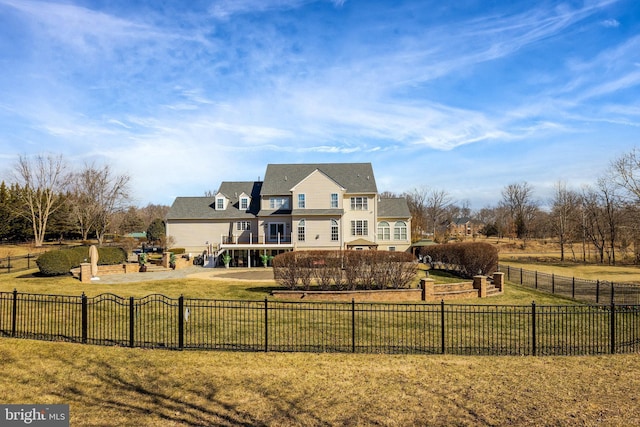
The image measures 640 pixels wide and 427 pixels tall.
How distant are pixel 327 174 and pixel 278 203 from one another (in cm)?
594

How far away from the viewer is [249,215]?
1665 inches

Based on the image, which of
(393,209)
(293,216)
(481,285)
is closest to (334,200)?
(293,216)

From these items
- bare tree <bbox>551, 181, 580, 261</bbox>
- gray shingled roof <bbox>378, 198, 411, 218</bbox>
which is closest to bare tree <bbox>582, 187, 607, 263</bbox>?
bare tree <bbox>551, 181, 580, 261</bbox>

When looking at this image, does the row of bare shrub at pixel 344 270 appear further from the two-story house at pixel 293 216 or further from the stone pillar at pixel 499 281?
the two-story house at pixel 293 216

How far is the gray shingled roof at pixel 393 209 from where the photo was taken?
43.6 metres

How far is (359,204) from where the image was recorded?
42.0 m

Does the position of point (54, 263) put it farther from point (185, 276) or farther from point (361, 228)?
point (361, 228)

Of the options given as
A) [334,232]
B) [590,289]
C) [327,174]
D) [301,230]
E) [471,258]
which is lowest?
[590,289]

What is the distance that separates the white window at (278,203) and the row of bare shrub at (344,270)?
68.2 ft

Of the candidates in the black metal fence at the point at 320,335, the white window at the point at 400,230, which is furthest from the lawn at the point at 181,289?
the white window at the point at 400,230

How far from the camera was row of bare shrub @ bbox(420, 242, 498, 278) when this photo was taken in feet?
86.3

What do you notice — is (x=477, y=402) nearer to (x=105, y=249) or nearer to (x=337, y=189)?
(x=105, y=249)

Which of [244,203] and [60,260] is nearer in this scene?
[60,260]

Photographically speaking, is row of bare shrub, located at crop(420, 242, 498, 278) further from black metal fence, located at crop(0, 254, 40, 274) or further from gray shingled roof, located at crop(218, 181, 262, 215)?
black metal fence, located at crop(0, 254, 40, 274)
